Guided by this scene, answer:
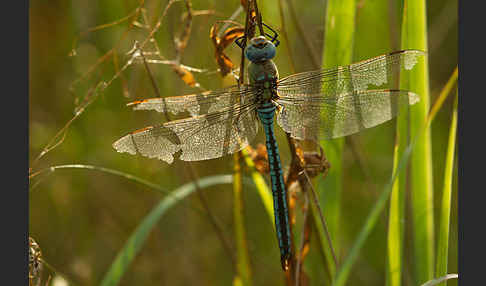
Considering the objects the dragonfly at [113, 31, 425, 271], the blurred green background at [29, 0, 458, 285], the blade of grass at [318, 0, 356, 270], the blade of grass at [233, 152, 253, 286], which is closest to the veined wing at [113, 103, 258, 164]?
the dragonfly at [113, 31, 425, 271]

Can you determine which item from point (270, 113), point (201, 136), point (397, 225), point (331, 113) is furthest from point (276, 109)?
point (397, 225)

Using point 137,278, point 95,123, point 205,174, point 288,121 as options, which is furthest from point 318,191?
point 95,123

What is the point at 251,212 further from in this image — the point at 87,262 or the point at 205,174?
the point at 87,262

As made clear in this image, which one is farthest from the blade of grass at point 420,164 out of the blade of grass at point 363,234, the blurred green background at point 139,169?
the blurred green background at point 139,169

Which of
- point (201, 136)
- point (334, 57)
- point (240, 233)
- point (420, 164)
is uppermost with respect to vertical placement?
point (334, 57)

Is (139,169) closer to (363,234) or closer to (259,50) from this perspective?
(259,50)

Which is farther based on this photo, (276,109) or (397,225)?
(276,109)

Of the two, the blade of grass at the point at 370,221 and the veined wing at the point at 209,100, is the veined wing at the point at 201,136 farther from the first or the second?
the blade of grass at the point at 370,221
